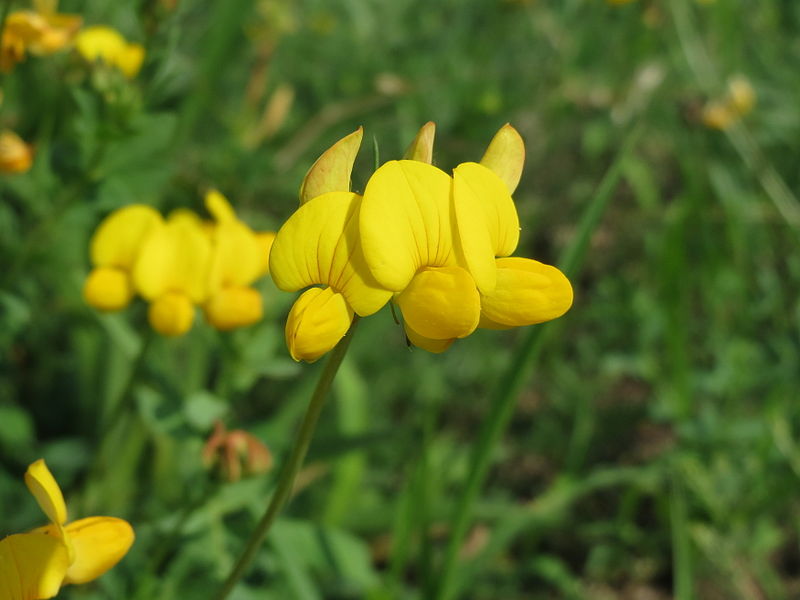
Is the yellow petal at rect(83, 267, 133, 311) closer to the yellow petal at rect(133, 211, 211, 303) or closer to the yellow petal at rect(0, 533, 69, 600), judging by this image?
the yellow petal at rect(133, 211, 211, 303)

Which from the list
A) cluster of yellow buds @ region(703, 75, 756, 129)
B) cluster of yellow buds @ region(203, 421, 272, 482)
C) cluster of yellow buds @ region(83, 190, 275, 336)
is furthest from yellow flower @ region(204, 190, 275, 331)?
cluster of yellow buds @ region(703, 75, 756, 129)

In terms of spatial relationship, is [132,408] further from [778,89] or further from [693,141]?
[778,89]

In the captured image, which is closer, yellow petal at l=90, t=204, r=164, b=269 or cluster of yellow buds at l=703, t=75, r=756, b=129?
yellow petal at l=90, t=204, r=164, b=269

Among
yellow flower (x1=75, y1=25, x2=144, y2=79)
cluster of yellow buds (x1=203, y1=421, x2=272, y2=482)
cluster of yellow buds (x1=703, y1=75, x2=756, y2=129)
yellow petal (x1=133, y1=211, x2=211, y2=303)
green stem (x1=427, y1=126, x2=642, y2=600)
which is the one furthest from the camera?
cluster of yellow buds (x1=703, y1=75, x2=756, y2=129)

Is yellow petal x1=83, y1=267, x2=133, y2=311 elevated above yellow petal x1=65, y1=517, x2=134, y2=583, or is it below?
below

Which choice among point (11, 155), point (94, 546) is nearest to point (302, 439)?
point (94, 546)

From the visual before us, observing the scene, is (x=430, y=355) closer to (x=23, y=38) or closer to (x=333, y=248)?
(x=23, y=38)

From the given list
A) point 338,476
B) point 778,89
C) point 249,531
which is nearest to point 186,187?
point 338,476
